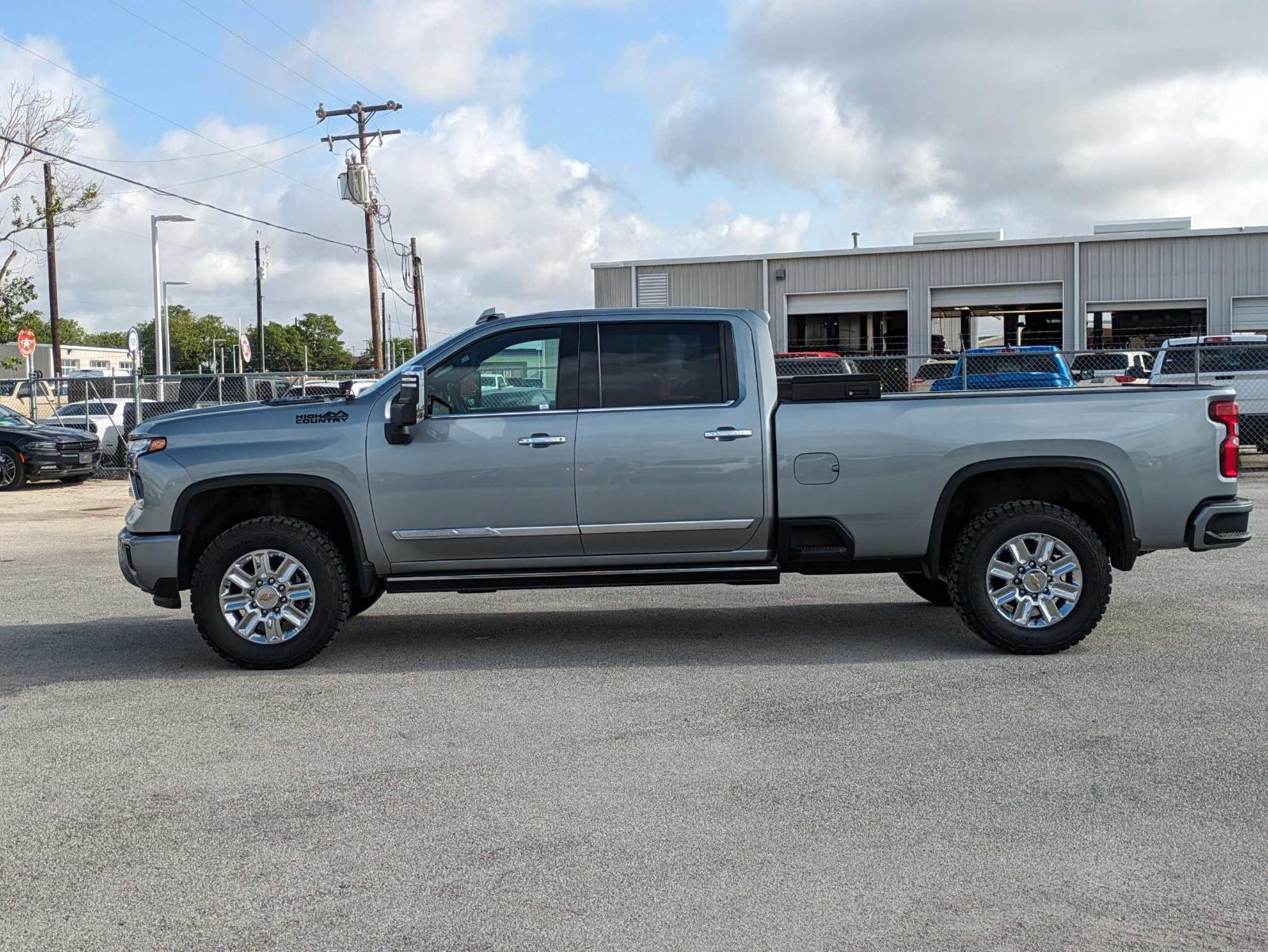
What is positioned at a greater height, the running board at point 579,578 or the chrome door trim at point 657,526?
the chrome door trim at point 657,526

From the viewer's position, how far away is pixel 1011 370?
68.3 ft

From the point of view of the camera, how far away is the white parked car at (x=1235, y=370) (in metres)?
20.4

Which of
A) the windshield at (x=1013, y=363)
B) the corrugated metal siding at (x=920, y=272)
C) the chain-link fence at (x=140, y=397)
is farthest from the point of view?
the corrugated metal siding at (x=920, y=272)

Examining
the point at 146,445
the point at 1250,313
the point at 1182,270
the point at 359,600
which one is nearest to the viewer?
the point at 146,445

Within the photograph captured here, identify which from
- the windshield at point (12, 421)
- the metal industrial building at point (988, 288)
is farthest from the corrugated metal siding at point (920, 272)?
the windshield at point (12, 421)

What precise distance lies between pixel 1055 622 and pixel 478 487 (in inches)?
134

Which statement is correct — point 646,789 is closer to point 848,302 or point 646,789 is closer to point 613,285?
point 848,302

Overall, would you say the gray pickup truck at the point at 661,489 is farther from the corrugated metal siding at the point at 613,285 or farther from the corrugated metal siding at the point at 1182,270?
the corrugated metal siding at the point at 613,285

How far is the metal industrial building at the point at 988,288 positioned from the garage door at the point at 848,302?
0.11 feet

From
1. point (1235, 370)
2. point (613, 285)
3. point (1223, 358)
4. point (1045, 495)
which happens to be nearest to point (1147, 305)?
point (613, 285)

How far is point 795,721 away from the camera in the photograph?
6.07 metres

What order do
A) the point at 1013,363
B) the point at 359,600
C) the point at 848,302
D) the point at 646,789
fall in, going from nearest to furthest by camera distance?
the point at 646,789, the point at 359,600, the point at 1013,363, the point at 848,302

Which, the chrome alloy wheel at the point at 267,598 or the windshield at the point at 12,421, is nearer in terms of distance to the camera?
the chrome alloy wheel at the point at 267,598

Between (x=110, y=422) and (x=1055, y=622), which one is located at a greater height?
(x=110, y=422)
